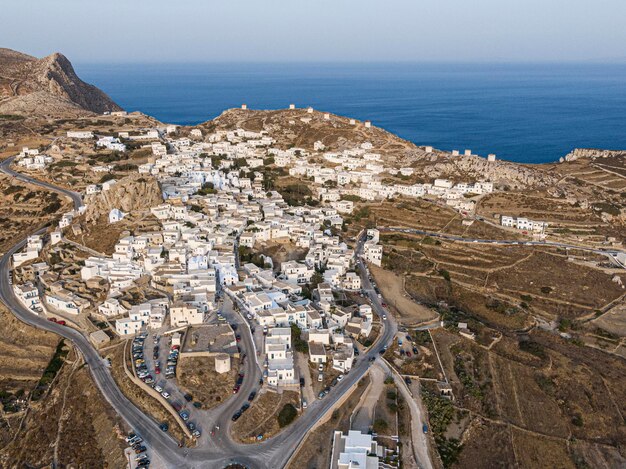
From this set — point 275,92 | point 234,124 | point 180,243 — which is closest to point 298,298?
point 180,243

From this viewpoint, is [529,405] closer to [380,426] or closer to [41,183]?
[380,426]

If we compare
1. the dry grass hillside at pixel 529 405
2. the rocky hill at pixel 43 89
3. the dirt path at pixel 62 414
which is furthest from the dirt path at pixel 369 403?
the rocky hill at pixel 43 89

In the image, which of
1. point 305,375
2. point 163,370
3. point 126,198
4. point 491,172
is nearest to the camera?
Result: point 163,370

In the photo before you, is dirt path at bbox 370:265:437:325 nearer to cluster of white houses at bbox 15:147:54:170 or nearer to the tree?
the tree

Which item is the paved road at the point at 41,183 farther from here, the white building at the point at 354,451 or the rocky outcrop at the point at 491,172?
the rocky outcrop at the point at 491,172

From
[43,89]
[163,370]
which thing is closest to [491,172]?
[163,370]
